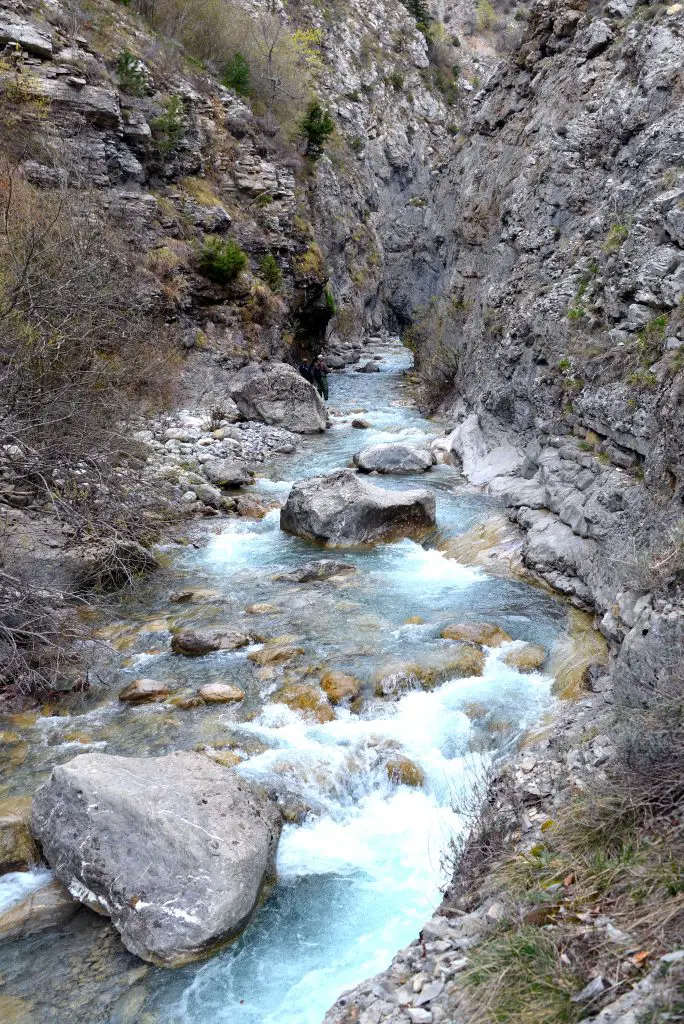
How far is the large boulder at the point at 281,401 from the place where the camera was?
20.8 m

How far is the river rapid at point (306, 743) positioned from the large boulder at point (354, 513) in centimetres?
37

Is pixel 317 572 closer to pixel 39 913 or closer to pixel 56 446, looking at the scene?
pixel 56 446

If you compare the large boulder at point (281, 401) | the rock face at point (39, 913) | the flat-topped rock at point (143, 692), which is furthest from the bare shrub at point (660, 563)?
the large boulder at point (281, 401)

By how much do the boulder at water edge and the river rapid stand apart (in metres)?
0.19

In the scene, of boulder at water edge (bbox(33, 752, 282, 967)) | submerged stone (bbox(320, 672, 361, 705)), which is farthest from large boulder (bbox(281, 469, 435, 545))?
boulder at water edge (bbox(33, 752, 282, 967))

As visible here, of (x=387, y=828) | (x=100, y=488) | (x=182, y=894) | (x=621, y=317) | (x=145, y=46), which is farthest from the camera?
(x=145, y=46)

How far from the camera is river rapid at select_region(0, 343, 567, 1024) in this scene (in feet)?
16.4

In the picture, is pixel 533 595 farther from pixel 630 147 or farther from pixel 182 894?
pixel 630 147

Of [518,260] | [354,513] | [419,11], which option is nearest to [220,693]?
[354,513]

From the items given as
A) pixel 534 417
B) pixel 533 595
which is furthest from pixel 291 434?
pixel 533 595

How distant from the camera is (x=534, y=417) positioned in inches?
585

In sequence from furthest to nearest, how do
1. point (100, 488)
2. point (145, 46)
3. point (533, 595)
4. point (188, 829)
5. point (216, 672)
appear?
1. point (145, 46)
2. point (533, 595)
3. point (100, 488)
4. point (216, 672)
5. point (188, 829)

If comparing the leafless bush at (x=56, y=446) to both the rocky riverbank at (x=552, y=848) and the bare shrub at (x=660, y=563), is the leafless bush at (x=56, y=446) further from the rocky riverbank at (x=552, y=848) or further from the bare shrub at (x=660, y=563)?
the bare shrub at (x=660, y=563)

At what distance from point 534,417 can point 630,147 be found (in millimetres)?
5792
